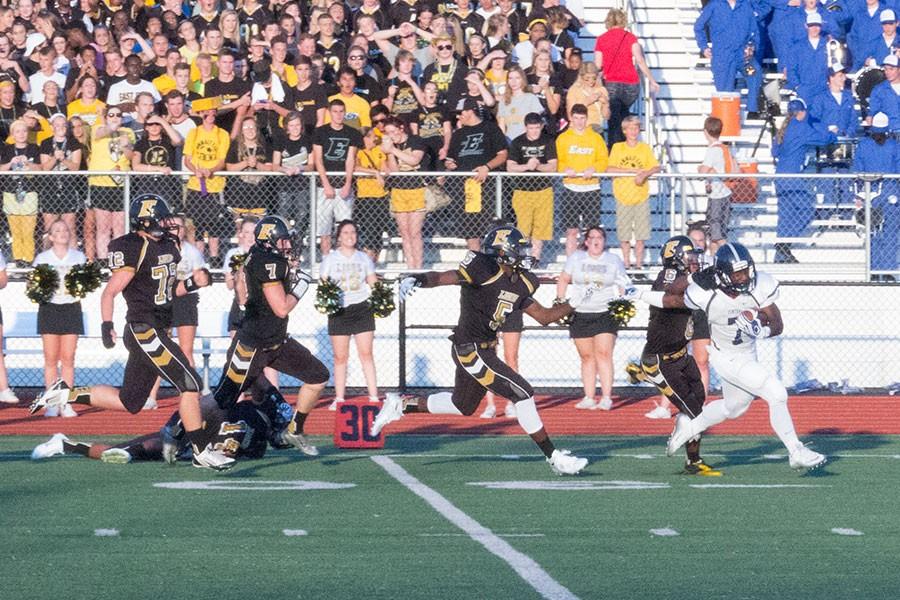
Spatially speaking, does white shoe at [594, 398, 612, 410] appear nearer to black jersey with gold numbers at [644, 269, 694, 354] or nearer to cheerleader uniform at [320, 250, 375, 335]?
cheerleader uniform at [320, 250, 375, 335]

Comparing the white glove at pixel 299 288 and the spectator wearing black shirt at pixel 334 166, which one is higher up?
the spectator wearing black shirt at pixel 334 166

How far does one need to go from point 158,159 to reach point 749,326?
8532 mm

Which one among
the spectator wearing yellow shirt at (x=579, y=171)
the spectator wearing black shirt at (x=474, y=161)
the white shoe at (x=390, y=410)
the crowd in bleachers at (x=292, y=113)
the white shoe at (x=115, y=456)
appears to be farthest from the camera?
the spectator wearing yellow shirt at (x=579, y=171)

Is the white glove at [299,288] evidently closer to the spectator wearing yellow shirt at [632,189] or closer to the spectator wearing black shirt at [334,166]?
the spectator wearing black shirt at [334,166]

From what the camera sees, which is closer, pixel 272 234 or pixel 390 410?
pixel 272 234

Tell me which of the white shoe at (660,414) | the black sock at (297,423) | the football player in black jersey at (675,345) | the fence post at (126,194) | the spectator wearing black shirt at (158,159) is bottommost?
the white shoe at (660,414)

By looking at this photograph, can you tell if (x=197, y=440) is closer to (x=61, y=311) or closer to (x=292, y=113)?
(x=61, y=311)

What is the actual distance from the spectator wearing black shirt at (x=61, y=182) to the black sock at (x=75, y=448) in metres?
5.97

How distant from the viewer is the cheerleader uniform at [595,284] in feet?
54.2

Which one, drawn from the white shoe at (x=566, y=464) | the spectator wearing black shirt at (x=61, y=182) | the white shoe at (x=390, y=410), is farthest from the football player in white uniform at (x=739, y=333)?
the spectator wearing black shirt at (x=61, y=182)

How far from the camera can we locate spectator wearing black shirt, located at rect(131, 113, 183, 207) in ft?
57.3

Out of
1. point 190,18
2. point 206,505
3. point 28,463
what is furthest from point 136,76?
point 206,505

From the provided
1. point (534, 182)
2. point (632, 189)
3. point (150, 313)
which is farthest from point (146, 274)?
point (632, 189)

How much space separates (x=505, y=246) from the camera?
37.7 ft
